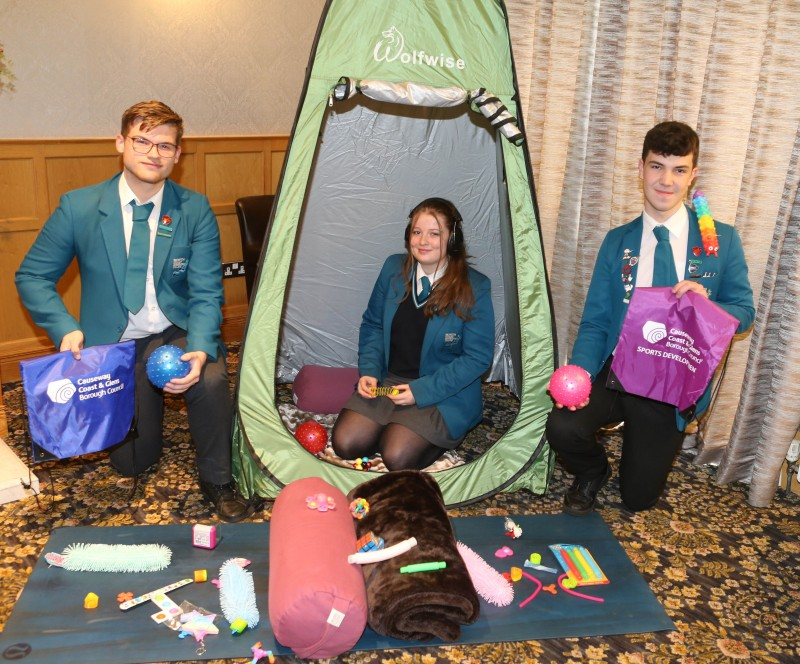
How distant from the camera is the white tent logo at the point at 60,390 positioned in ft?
6.72

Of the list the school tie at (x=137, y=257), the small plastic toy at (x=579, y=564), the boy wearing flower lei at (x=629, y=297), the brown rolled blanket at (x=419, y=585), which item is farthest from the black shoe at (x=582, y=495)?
the school tie at (x=137, y=257)

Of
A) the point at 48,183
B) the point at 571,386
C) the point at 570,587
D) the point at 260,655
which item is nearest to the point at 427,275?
the point at 571,386

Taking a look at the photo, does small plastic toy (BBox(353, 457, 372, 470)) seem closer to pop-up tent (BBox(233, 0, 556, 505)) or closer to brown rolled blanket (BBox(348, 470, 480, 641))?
pop-up tent (BBox(233, 0, 556, 505))

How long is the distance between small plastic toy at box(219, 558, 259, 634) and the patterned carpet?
0.44 feet

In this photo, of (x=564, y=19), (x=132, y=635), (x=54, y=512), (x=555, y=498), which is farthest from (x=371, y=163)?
(x=132, y=635)

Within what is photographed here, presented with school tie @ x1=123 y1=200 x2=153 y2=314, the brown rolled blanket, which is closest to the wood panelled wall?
school tie @ x1=123 y1=200 x2=153 y2=314

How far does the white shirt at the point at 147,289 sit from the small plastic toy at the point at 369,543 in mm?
944

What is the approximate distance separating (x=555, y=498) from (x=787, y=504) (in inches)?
30.0

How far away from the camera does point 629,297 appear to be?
90.8 inches

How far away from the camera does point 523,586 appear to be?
2.05 meters

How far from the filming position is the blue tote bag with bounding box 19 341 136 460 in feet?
6.70

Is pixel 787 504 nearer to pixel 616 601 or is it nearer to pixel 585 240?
pixel 616 601

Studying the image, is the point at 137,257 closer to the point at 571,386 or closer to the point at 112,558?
the point at 112,558

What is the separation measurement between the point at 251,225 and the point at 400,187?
730 mm
